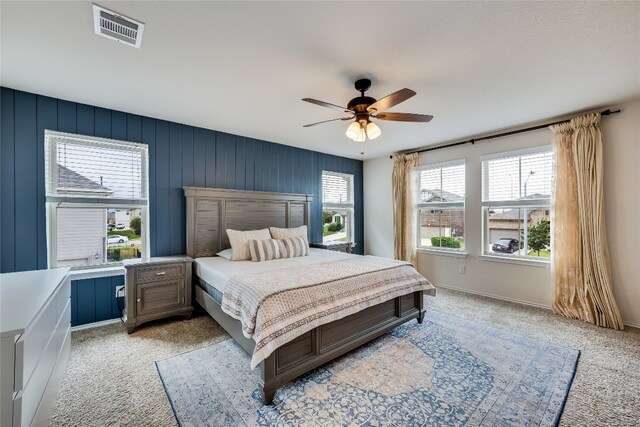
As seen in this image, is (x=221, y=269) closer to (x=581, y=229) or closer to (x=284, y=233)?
(x=284, y=233)

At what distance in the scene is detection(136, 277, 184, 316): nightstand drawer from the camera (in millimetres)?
2920

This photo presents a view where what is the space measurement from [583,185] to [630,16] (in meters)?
2.10

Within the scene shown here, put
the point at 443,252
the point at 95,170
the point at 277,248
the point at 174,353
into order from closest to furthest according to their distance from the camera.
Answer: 1. the point at 174,353
2. the point at 95,170
3. the point at 277,248
4. the point at 443,252

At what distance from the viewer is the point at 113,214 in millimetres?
3264

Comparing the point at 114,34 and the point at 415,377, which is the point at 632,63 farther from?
the point at 114,34

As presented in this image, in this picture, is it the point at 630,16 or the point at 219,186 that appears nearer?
the point at 630,16

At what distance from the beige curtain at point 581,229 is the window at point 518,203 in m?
0.22

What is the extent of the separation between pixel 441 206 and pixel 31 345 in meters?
4.98

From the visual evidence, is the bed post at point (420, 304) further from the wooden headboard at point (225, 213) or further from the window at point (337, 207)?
the window at point (337, 207)

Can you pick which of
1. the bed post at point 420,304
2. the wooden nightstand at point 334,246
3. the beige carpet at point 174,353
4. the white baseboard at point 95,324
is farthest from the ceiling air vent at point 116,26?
the wooden nightstand at point 334,246

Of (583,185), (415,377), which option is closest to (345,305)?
(415,377)

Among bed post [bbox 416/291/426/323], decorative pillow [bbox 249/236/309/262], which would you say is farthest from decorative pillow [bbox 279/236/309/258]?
bed post [bbox 416/291/426/323]

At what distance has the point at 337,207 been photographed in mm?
5629

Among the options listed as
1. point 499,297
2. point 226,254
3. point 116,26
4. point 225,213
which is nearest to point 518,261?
point 499,297
